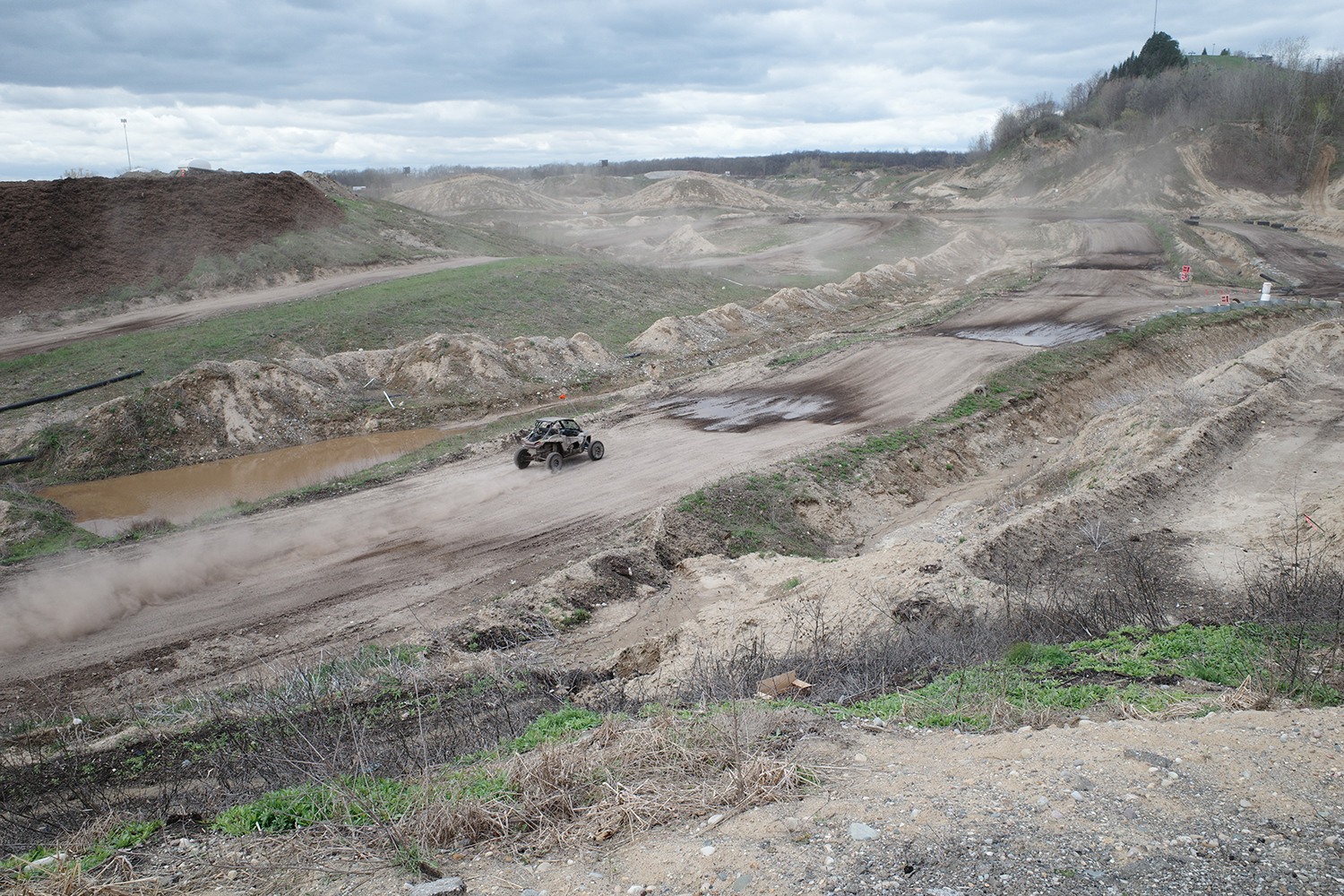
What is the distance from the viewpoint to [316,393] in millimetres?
28547

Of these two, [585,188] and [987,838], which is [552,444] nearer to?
[987,838]

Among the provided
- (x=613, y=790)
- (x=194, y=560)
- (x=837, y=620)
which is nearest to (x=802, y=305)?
(x=837, y=620)

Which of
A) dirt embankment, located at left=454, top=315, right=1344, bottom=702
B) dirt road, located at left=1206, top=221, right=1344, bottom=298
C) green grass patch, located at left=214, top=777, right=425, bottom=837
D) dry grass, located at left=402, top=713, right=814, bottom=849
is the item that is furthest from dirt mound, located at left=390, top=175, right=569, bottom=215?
dry grass, located at left=402, top=713, right=814, bottom=849

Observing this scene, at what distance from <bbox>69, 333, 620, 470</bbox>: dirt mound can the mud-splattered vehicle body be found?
8.56 meters

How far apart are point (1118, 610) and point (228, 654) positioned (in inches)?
546

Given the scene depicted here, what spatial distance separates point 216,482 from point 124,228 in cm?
3042

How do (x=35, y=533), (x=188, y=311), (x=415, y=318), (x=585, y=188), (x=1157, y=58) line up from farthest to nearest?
(x=585, y=188) → (x=1157, y=58) → (x=188, y=311) → (x=415, y=318) → (x=35, y=533)

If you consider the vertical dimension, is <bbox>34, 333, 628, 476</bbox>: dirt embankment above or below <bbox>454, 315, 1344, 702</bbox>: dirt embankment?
above

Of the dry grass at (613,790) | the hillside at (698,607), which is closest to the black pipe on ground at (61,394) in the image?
the hillside at (698,607)

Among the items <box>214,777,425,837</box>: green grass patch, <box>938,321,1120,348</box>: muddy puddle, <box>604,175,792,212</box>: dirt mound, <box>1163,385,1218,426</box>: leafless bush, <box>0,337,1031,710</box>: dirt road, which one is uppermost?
<box>604,175,792,212</box>: dirt mound

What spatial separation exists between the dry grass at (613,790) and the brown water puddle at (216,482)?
17947 mm

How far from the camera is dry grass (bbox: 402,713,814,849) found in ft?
19.1

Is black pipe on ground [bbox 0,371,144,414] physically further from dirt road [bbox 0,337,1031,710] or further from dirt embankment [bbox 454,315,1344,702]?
dirt embankment [bbox 454,315,1344,702]

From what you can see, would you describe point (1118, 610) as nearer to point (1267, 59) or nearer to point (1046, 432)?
point (1046, 432)
